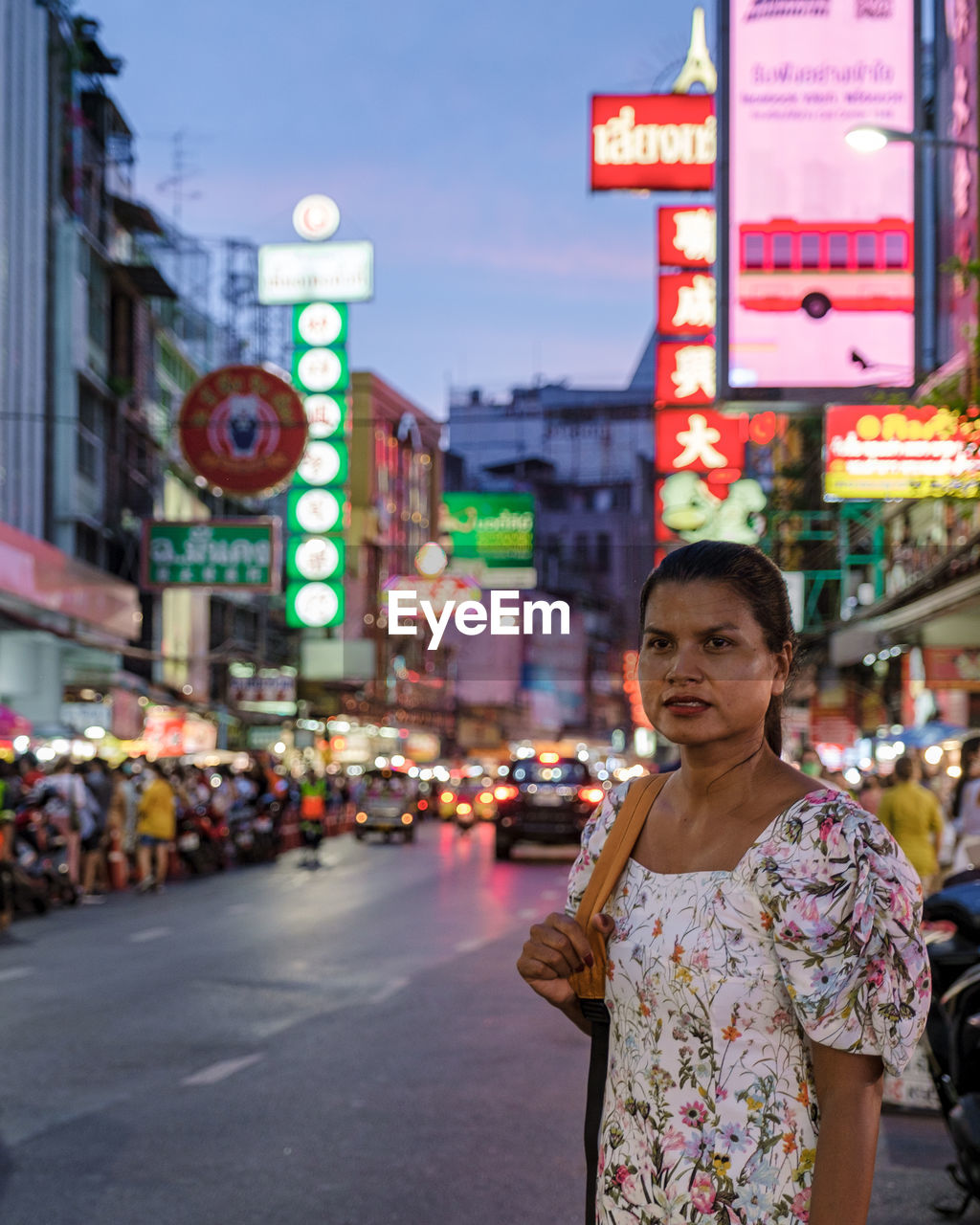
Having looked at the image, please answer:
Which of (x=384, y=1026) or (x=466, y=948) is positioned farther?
(x=466, y=948)

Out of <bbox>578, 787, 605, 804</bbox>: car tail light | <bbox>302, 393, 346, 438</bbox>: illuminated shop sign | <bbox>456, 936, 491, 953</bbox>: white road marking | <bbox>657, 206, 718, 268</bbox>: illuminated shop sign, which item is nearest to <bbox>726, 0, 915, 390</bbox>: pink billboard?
<bbox>456, 936, 491, 953</bbox>: white road marking

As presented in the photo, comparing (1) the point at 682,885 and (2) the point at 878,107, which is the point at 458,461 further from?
(1) the point at 682,885

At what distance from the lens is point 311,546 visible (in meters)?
35.4

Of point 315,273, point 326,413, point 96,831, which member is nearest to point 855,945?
point 96,831

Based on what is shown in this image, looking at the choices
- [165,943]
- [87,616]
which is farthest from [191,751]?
[165,943]

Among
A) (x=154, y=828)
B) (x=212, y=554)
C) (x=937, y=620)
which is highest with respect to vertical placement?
(x=212, y=554)

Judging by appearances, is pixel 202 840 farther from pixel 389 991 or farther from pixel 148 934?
pixel 389 991

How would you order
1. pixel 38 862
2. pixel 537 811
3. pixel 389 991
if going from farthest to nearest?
pixel 537 811 < pixel 38 862 < pixel 389 991

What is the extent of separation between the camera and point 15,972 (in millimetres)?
14398

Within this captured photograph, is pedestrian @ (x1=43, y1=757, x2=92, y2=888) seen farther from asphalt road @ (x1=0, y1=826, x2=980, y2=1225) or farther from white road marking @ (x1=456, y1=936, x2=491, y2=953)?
white road marking @ (x1=456, y1=936, x2=491, y2=953)

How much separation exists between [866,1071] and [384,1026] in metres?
9.13

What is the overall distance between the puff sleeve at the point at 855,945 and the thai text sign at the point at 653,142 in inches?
1132

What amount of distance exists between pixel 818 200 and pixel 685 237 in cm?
1263

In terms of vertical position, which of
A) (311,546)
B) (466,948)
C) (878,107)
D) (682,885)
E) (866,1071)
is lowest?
(466,948)
